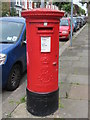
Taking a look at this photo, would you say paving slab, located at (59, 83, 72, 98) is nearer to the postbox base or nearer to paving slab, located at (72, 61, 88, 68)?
the postbox base

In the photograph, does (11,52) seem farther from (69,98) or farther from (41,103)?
(69,98)

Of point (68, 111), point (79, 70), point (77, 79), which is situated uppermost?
point (79, 70)

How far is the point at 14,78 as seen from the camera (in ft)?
15.0

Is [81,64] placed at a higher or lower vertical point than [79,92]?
higher

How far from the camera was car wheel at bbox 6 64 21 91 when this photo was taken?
4.36 metres

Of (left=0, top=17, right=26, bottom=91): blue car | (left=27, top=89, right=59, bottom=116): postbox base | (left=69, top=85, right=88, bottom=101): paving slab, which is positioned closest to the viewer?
(left=27, top=89, right=59, bottom=116): postbox base

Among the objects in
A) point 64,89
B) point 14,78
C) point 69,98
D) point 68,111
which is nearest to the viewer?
point 68,111

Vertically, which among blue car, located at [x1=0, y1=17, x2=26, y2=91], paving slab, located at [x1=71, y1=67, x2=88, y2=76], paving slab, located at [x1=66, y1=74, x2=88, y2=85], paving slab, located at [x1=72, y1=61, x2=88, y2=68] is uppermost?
blue car, located at [x1=0, y1=17, x2=26, y2=91]

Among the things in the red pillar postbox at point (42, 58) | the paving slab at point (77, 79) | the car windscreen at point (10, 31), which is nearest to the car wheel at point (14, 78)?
the car windscreen at point (10, 31)

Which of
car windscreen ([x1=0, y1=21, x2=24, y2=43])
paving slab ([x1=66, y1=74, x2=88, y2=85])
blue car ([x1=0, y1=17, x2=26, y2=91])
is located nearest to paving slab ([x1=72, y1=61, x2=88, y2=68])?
paving slab ([x1=66, y1=74, x2=88, y2=85])

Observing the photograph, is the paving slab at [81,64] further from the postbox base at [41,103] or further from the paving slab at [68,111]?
the postbox base at [41,103]

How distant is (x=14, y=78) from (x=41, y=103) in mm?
1448

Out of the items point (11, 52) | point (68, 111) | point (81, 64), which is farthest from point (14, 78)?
point (81, 64)

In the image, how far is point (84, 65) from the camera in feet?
21.6
